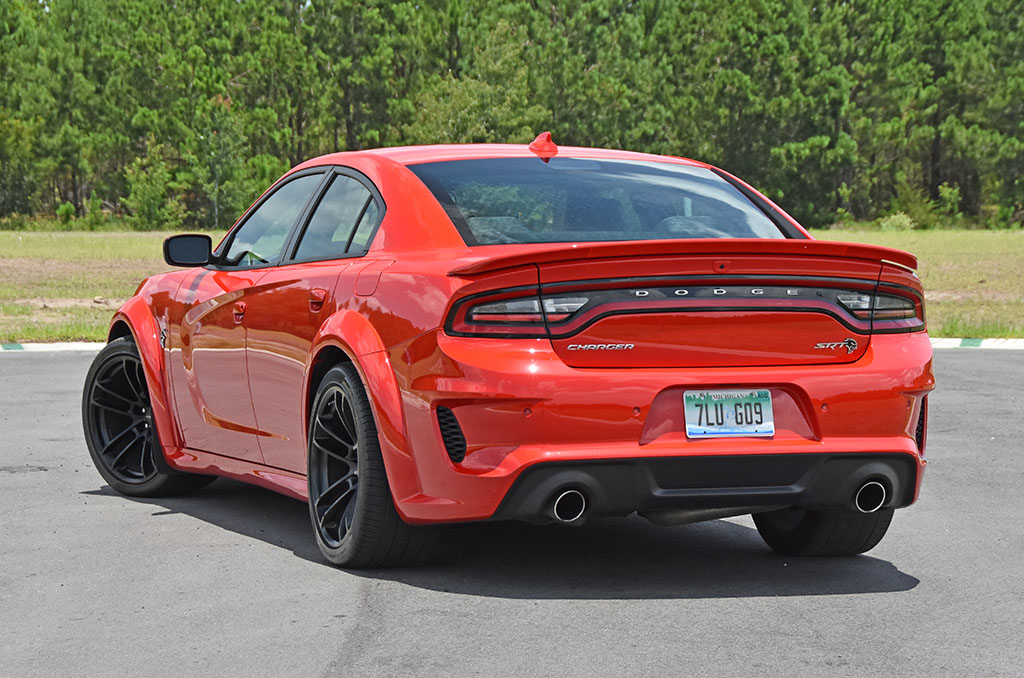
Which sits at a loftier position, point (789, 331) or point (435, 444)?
point (789, 331)

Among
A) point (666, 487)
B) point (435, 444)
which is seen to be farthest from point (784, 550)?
point (435, 444)

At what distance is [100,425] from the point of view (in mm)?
8016

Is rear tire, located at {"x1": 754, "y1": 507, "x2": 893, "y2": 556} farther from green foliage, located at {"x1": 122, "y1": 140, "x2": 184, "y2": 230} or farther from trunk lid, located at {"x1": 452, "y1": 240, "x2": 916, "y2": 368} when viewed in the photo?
green foliage, located at {"x1": 122, "y1": 140, "x2": 184, "y2": 230}

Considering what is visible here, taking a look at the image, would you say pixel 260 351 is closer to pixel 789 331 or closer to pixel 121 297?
pixel 789 331

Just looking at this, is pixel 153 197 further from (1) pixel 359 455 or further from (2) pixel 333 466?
(1) pixel 359 455

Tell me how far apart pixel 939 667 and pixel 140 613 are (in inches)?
97.6

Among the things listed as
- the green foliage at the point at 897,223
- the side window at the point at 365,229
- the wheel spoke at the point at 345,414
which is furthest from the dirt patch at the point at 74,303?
the green foliage at the point at 897,223

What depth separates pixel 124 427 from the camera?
807 centimetres

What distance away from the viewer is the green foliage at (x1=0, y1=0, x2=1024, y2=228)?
266ft

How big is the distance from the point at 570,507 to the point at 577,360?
49cm

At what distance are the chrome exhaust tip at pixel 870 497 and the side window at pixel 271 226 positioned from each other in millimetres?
2648

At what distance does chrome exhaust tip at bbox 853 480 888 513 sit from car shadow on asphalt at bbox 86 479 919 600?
1.01ft

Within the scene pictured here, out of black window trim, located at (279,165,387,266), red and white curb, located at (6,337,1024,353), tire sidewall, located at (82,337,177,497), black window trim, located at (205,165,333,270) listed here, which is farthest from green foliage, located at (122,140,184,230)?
black window trim, located at (279,165,387,266)

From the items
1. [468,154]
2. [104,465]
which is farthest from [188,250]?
[468,154]
